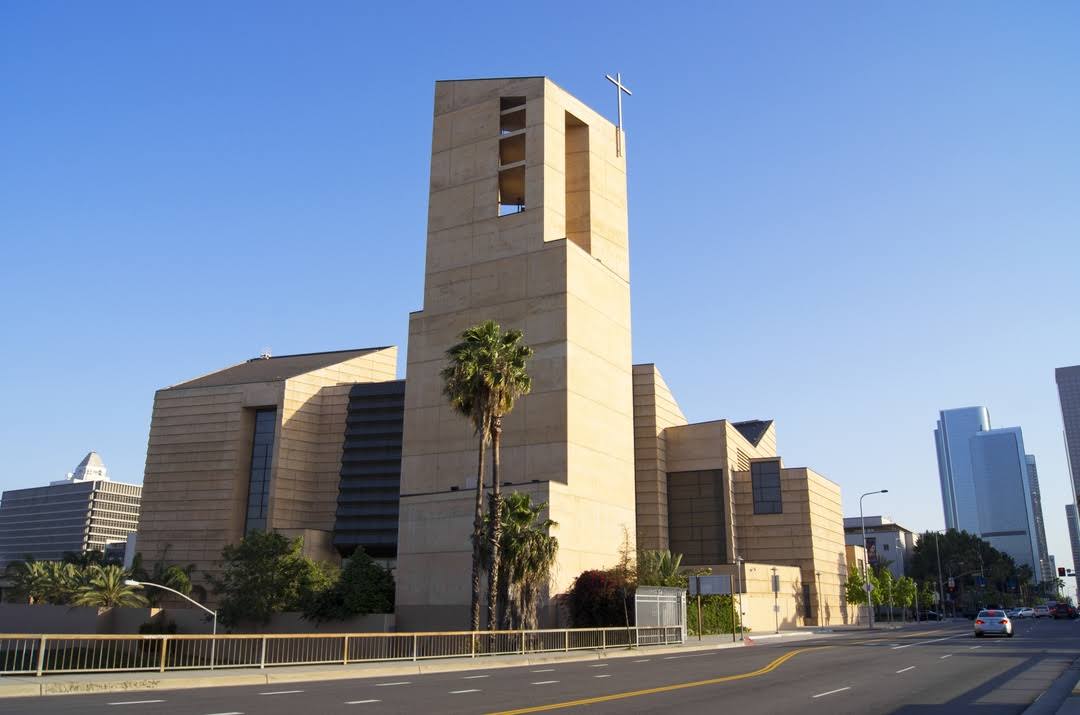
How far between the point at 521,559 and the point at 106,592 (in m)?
49.9

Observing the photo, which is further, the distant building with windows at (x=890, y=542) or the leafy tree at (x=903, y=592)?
the distant building with windows at (x=890, y=542)

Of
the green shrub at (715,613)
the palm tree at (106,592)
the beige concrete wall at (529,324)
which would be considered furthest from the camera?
the palm tree at (106,592)


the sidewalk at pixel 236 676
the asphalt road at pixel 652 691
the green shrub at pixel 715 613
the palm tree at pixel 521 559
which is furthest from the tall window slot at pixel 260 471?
the asphalt road at pixel 652 691

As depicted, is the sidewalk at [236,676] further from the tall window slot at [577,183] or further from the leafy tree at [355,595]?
the tall window slot at [577,183]

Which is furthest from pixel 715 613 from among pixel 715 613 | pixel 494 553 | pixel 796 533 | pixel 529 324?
pixel 796 533

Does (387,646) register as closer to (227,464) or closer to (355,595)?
(355,595)

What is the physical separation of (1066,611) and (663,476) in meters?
52.0

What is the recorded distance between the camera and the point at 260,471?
3979 inches

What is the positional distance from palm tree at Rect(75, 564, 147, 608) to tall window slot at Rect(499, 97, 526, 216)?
47550 mm

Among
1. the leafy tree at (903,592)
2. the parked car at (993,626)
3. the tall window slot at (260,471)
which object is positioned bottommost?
the parked car at (993,626)

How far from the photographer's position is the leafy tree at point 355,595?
57688mm

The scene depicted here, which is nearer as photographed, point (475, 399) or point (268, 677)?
point (268, 677)

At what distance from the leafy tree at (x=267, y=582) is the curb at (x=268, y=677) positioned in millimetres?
32723

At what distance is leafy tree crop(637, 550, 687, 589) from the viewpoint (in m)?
50.6
